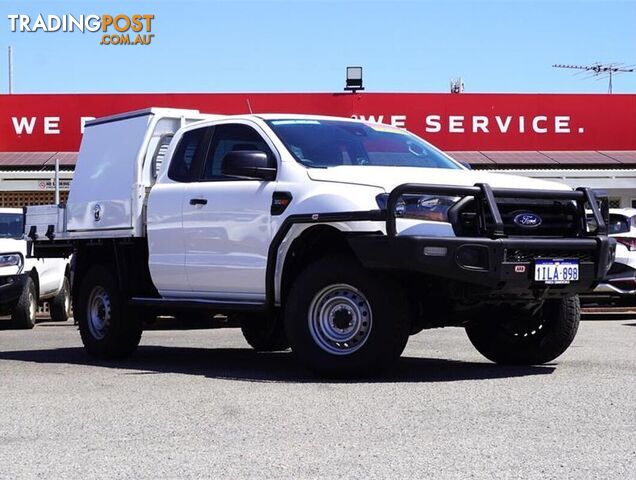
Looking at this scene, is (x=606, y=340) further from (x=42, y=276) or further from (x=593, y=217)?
(x=42, y=276)

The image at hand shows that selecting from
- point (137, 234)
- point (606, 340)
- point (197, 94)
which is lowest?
point (606, 340)

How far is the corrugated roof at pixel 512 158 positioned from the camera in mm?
27328

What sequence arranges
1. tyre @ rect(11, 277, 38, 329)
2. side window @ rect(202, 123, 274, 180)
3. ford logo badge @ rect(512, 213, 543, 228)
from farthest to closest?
tyre @ rect(11, 277, 38, 329) → side window @ rect(202, 123, 274, 180) → ford logo badge @ rect(512, 213, 543, 228)

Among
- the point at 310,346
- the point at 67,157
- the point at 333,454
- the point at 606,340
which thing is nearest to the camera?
the point at 333,454

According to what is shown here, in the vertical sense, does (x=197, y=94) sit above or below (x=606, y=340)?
above

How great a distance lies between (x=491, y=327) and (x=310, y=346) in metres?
1.85

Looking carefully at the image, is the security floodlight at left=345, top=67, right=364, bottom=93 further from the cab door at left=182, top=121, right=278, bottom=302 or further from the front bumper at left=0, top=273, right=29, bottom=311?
the cab door at left=182, top=121, right=278, bottom=302

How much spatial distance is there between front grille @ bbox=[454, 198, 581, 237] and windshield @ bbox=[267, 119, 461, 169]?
3.98ft

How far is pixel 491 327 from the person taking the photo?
9742 mm

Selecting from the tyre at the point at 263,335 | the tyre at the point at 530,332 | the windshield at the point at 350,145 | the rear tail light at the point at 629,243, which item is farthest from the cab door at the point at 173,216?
the rear tail light at the point at 629,243

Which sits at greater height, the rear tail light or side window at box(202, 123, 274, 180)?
side window at box(202, 123, 274, 180)

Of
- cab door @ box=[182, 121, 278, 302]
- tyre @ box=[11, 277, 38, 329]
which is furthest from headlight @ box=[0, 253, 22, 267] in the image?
cab door @ box=[182, 121, 278, 302]

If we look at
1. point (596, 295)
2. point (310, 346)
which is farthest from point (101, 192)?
point (596, 295)

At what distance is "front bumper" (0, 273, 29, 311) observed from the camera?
15945 mm
